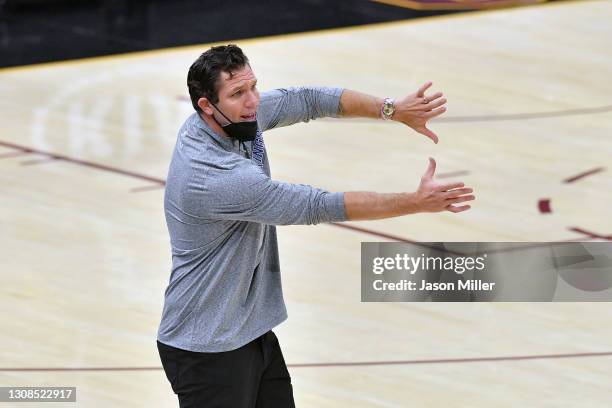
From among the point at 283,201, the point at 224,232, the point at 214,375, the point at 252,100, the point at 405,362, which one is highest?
the point at 252,100

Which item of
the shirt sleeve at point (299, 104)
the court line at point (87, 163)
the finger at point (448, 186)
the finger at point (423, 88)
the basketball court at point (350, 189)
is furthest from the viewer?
the court line at point (87, 163)

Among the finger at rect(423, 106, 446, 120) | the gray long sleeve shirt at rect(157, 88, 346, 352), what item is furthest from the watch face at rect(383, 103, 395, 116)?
the gray long sleeve shirt at rect(157, 88, 346, 352)

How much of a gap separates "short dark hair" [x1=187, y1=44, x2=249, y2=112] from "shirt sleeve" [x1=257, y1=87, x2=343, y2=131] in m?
0.42

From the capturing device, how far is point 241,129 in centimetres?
364

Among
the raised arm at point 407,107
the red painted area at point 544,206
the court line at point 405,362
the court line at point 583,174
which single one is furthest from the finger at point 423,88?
the court line at point 583,174

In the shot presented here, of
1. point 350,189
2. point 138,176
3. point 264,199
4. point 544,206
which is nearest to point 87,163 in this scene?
point 138,176

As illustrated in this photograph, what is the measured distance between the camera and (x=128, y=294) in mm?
6160

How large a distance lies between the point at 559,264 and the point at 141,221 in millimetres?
2187

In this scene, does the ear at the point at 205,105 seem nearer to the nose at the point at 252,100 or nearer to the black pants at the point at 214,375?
the nose at the point at 252,100

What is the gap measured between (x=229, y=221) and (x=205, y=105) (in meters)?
0.33

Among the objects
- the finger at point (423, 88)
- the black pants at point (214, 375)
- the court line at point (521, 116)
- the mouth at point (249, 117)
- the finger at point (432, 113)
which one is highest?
the finger at point (423, 88)

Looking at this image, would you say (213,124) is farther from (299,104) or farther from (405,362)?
(405,362)

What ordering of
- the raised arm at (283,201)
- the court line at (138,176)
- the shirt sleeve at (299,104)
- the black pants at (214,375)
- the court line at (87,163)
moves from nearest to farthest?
1. the raised arm at (283,201)
2. the black pants at (214,375)
3. the shirt sleeve at (299,104)
4. the court line at (138,176)
5. the court line at (87,163)

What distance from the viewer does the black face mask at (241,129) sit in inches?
143
